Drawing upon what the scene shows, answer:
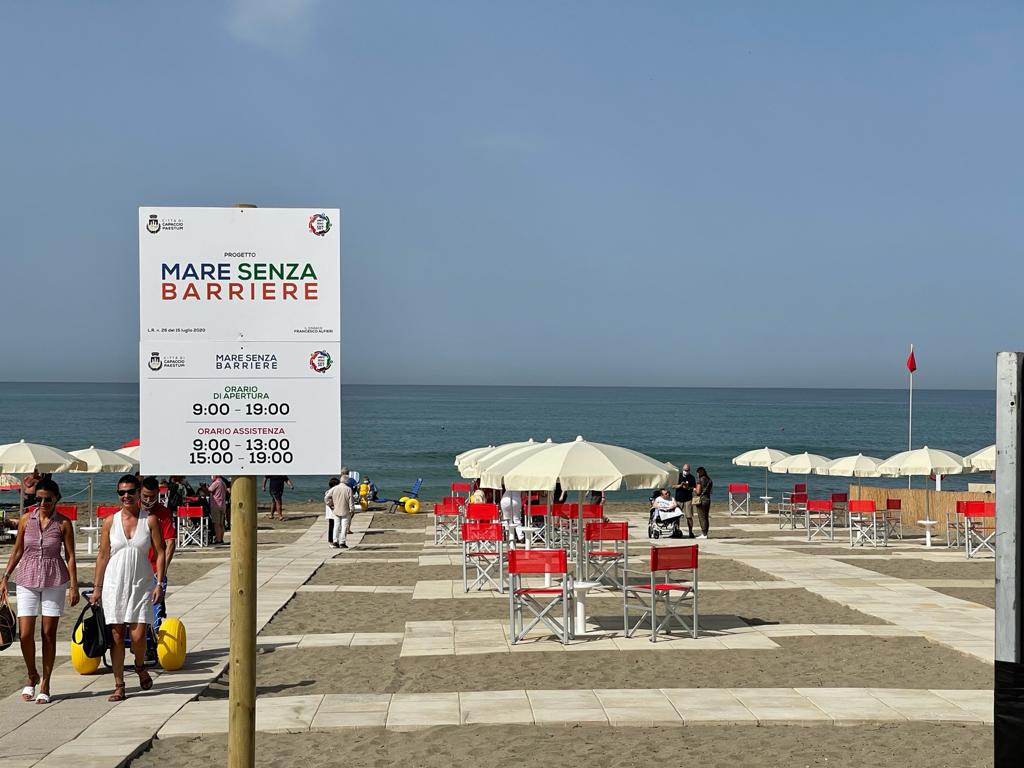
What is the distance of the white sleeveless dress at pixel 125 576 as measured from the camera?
8.52 meters

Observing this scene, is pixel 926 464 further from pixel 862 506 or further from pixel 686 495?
pixel 686 495

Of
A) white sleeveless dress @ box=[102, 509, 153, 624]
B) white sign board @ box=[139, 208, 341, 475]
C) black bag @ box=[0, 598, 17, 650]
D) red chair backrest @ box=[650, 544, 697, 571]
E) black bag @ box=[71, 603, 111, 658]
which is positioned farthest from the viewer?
red chair backrest @ box=[650, 544, 697, 571]

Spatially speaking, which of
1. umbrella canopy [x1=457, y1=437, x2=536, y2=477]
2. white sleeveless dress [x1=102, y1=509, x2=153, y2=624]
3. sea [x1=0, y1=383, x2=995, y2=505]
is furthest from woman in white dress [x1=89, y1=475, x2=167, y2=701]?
sea [x1=0, y1=383, x2=995, y2=505]

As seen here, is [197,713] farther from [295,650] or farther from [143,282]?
[143,282]

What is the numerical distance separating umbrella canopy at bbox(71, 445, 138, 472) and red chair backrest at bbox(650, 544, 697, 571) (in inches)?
620

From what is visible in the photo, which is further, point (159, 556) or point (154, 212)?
point (159, 556)

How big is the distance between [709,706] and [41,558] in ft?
15.7

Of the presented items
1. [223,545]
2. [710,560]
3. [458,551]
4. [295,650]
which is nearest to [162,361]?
[295,650]

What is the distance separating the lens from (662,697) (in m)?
A: 8.71

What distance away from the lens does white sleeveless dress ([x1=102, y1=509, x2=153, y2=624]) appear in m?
8.52

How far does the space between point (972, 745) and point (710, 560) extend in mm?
12239

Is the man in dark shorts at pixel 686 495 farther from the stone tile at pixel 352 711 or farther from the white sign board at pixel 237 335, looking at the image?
the white sign board at pixel 237 335

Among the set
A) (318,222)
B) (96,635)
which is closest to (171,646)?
(96,635)

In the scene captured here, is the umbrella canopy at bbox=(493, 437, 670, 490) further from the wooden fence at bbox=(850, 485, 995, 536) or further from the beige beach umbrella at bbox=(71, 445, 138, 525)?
the beige beach umbrella at bbox=(71, 445, 138, 525)
